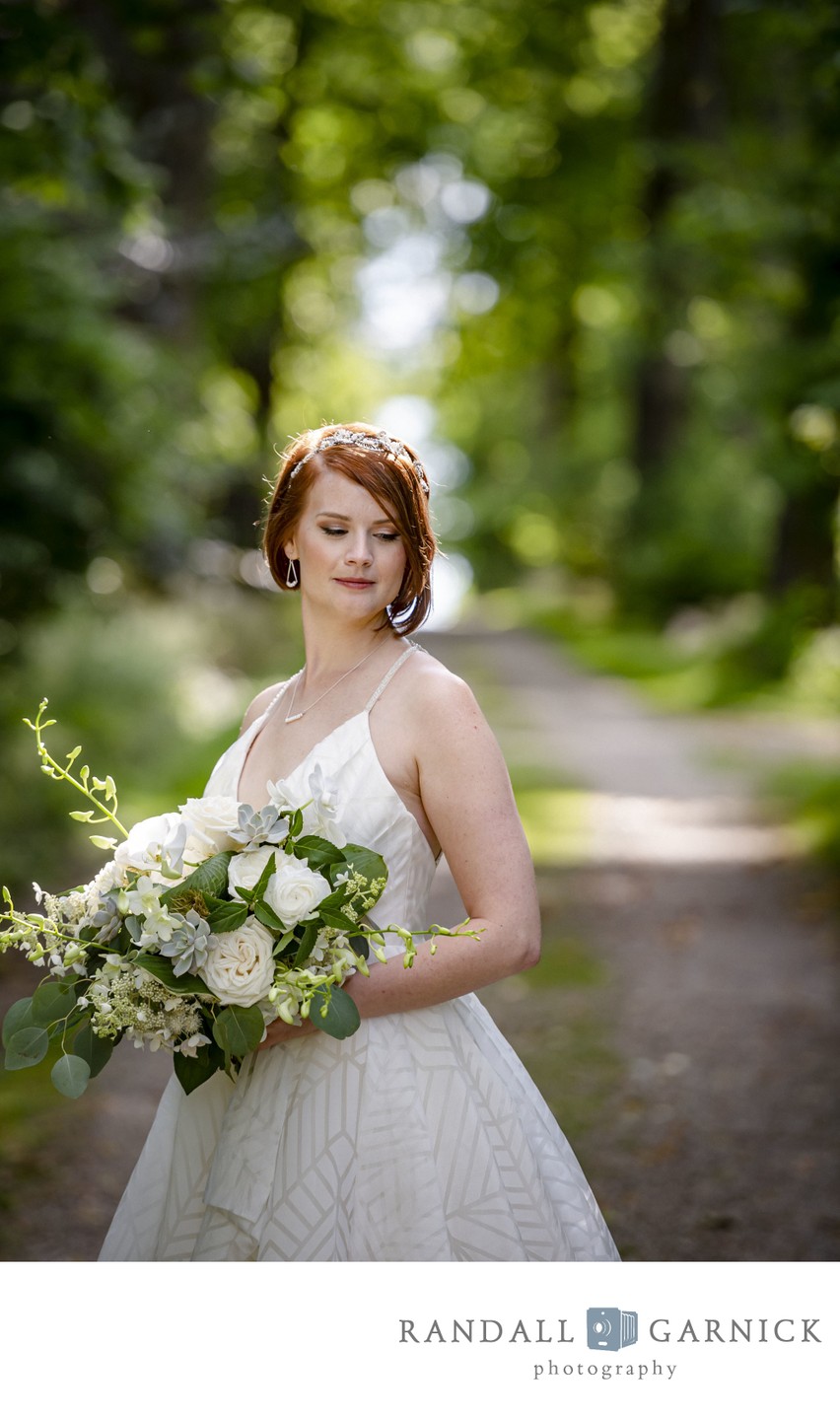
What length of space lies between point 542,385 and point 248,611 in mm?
19175

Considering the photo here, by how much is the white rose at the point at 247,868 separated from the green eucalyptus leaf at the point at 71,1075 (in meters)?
0.38

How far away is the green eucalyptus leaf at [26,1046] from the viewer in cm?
221

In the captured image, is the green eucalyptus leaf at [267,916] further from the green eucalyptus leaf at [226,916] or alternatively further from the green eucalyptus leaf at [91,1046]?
the green eucalyptus leaf at [91,1046]

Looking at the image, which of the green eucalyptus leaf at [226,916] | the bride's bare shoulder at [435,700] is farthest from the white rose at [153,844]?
the bride's bare shoulder at [435,700]

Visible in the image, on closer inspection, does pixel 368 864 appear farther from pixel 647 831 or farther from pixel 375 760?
pixel 647 831

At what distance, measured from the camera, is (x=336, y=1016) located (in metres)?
2.14

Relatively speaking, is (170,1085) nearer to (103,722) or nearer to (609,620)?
(103,722)

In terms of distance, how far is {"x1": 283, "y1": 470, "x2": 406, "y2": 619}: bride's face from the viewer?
2.38 meters

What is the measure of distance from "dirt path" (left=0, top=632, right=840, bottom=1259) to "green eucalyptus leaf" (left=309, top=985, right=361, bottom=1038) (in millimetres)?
2388

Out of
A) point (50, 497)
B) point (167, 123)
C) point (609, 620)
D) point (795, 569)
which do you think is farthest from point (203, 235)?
point (609, 620)

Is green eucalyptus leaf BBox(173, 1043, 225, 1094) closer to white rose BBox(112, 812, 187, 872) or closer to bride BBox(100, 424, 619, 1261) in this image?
bride BBox(100, 424, 619, 1261)

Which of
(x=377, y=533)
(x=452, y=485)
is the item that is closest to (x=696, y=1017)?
(x=377, y=533)

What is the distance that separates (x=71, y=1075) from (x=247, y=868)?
0.45 m
